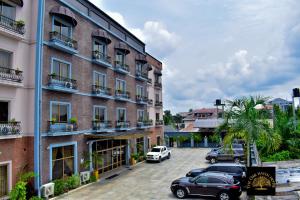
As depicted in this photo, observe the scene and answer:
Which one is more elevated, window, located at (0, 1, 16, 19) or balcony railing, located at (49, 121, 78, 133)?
window, located at (0, 1, 16, 19)

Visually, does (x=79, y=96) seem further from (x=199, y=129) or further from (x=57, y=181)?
(x=199, y=129)

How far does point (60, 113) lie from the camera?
23.9 m

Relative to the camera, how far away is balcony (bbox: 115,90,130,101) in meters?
33.1

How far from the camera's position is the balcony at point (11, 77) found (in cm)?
1845

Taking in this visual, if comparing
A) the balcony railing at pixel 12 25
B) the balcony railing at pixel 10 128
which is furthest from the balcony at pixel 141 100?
the balcony railing at pixel 12 25

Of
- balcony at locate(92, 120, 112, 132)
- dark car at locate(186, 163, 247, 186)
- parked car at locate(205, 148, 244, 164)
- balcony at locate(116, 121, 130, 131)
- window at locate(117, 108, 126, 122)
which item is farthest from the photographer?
window at locate(117, 108, 126, 122)

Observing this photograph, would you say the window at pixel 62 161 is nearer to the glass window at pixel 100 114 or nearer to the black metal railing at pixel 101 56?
the glass window at pixel 100 114

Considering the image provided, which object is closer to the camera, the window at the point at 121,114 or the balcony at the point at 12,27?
the balcony at the point at 12,27

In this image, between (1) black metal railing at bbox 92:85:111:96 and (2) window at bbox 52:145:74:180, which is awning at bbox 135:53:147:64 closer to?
(1) black metal railing at bbox 92:85:111:96

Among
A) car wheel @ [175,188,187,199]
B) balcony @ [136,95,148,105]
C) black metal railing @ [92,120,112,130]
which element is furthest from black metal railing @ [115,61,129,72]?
car wheel @ [175,188,187,199]

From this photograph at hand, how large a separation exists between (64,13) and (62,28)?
1568mm

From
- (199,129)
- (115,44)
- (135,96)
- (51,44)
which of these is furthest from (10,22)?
(199,129)

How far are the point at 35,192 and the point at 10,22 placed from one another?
11.0 metres

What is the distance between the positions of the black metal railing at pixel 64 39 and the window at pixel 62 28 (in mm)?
598
